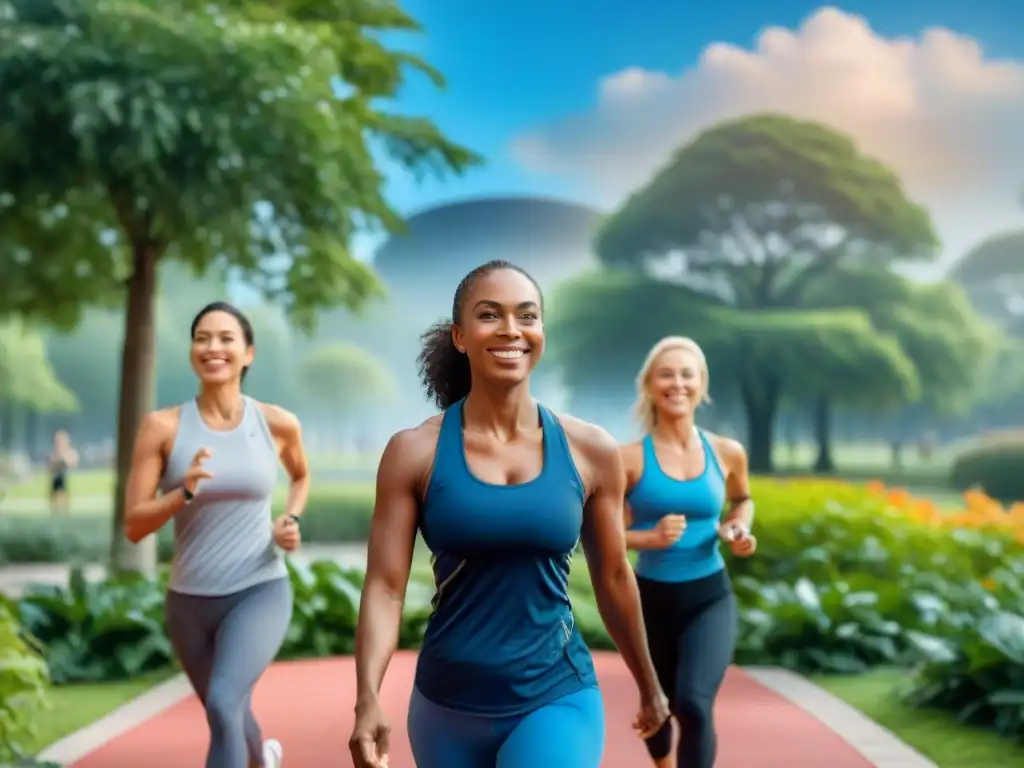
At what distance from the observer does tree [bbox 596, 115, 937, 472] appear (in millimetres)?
21922

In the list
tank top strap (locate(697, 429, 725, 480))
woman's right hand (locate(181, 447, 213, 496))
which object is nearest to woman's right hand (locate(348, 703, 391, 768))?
woman's right hand (locate(181, 447, 213, 496))

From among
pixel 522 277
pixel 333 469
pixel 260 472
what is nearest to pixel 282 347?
pixel 333 469

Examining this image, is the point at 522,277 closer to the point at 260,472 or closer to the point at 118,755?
the point at 260,472

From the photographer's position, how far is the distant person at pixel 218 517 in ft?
14.6

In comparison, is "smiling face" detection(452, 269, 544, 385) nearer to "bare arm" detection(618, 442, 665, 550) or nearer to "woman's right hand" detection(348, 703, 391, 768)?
"woman's right hand" detection(348, 703, 391, 768)

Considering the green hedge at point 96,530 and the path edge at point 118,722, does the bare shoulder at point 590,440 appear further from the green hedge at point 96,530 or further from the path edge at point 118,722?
the green hedge at point 96,530

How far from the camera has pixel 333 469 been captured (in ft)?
71.1

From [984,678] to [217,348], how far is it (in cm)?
458

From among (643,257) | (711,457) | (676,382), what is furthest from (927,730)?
(643,257)

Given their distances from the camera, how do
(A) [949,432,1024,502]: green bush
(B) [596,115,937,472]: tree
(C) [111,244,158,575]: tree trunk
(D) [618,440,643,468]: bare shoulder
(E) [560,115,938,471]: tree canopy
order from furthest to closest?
(B) [596,115,937,472]: tree
(E) [560,115,938,471]: tree canopy
(A) [949,432,1024,502]: green bush
(C) [111,244,158,575]: tree trunk
(D) [618,440,643,468]: bare shoulder

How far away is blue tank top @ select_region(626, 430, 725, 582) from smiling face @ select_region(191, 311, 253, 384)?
167 centimetres

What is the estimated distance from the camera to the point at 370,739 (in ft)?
8.07

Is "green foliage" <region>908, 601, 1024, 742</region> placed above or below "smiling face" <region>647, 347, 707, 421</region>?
below

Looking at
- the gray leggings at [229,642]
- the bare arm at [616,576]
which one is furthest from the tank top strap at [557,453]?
the gray leggings at [229,642]
